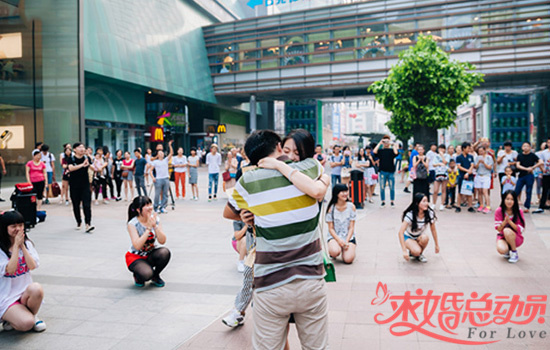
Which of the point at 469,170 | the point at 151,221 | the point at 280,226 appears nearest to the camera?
the point at 280,226

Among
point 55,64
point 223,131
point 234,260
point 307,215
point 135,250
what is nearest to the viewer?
point 307,215

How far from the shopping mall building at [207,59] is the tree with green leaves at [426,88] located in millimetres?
12250

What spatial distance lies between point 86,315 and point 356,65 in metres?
31.2

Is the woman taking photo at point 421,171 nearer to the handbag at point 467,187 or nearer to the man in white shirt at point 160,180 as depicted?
the handbag at point 467,187

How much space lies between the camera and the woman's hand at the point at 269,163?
2297 millimetres

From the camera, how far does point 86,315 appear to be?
4.34 metres

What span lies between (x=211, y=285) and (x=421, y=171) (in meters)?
7.43

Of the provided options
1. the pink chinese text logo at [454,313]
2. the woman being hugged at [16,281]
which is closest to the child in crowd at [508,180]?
the pink chinese text logo at [454,313]

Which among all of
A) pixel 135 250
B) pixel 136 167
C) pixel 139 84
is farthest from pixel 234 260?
pixel 139 84

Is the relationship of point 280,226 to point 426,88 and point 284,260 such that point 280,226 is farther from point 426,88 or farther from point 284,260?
point 426,88

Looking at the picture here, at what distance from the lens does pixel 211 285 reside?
530cm

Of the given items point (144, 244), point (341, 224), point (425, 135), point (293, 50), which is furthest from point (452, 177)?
point (293, 50)

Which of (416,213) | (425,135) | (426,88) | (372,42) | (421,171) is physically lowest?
(416,213)

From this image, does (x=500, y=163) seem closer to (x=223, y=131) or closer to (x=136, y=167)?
(x=136, y=167)
